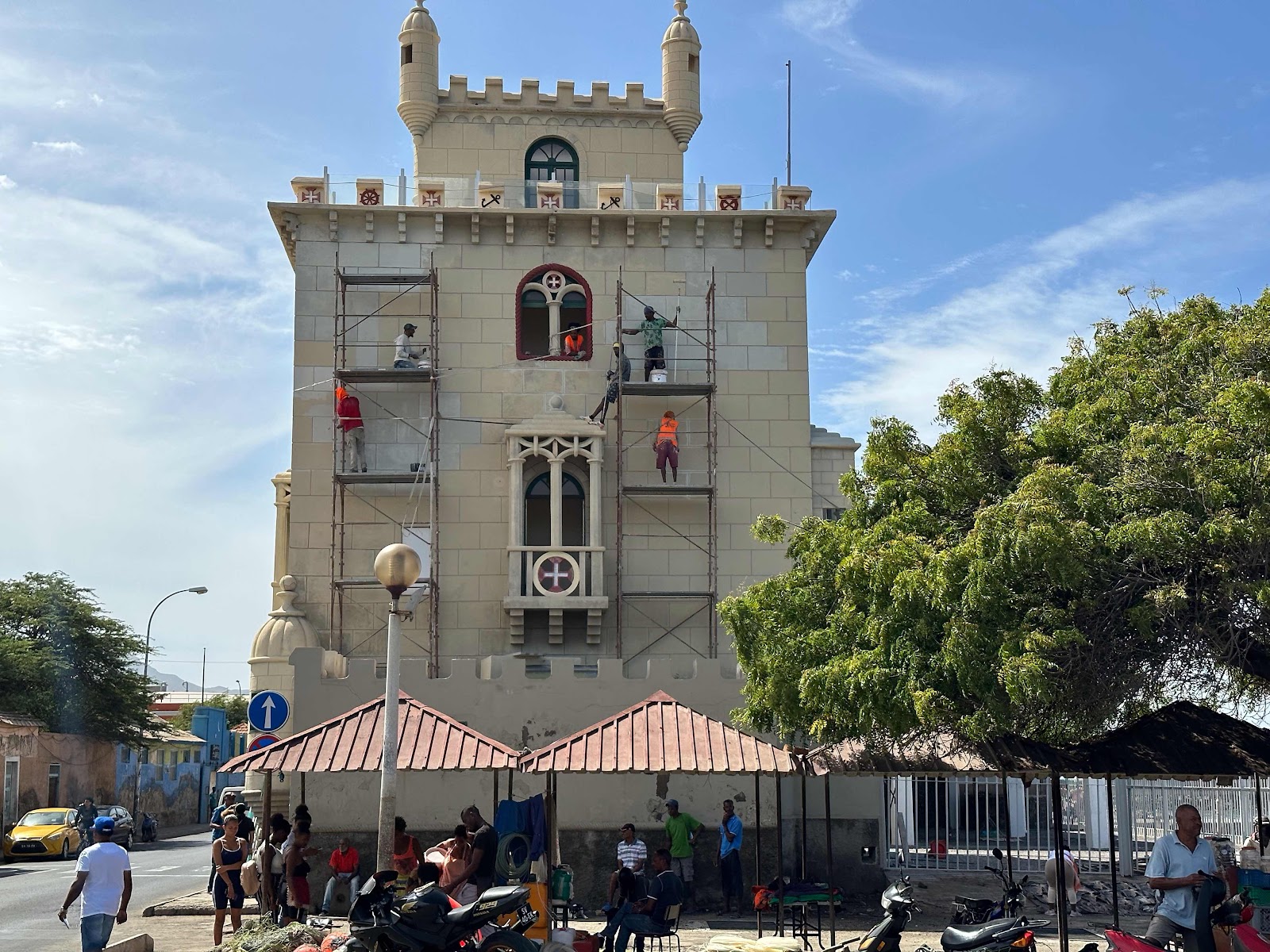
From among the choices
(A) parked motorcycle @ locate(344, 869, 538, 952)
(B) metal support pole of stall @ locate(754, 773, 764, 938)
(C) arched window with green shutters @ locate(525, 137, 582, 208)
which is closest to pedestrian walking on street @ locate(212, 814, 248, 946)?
(A) parked motorcycle @ locate(344, 869, 538, 952)

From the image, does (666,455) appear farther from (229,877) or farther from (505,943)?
(505,943)

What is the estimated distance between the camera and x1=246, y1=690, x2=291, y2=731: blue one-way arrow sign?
19.6 meters

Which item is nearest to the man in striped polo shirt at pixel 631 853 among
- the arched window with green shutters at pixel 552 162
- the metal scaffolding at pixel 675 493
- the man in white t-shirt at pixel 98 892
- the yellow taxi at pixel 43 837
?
the man in white t-shirt at pixel 98 892

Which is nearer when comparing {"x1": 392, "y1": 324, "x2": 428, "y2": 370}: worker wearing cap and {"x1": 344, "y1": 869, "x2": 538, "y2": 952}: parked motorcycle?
{"x1": 344, "y1": 869, "x2": 538, "y2": 952}: parked motorcycle

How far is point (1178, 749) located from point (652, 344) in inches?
577

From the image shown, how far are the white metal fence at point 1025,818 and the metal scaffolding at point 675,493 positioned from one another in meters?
4.92

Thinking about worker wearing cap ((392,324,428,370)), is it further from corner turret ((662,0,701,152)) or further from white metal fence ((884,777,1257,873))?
white metal fence ((884,777,1257,873))

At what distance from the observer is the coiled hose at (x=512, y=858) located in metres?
15.2

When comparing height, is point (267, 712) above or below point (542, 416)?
below

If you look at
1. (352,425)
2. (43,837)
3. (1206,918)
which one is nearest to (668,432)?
(352,425)

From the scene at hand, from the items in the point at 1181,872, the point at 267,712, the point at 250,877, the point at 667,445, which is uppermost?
the point at 667,445

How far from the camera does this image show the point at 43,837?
3459 cm

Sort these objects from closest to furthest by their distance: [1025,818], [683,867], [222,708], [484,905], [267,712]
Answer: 1. [484,905]
2. [267,712]
3. [683,867]
4. [1025,818]
5. [222,708]

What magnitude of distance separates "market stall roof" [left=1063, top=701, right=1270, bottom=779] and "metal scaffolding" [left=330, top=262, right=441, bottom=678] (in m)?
14.1
